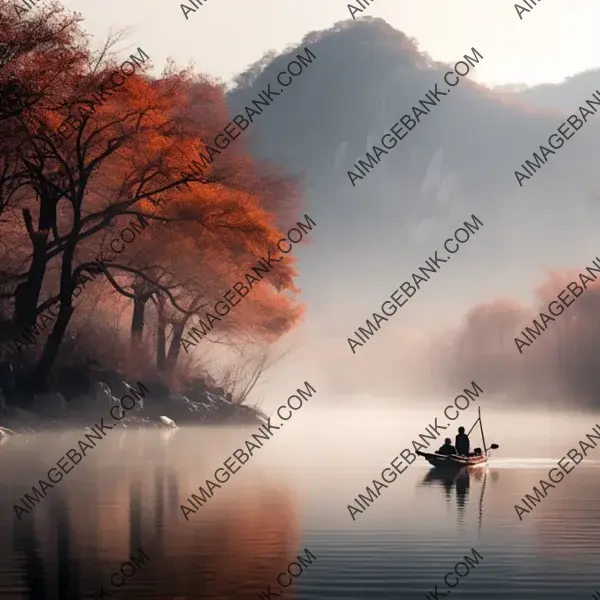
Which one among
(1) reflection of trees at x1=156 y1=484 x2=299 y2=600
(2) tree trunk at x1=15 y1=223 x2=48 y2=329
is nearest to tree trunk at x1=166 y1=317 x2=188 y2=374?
(2) tree trunk at x1=15 y1=223 x2=48 y2=329

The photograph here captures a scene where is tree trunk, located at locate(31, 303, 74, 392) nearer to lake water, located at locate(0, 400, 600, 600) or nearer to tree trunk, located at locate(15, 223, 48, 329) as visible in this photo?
tree trunk, located at locate(15, 223, 48, 329)

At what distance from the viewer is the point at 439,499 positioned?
2662 cm

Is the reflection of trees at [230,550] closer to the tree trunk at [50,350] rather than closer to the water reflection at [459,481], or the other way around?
the water reflection at [459,481]

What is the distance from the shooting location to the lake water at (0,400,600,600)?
16.3 metres

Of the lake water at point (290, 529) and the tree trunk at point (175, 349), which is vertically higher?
the tree trunk at point (175, 349)

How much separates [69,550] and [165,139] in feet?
82.1

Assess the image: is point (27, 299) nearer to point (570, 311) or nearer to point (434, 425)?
point (434, 425)

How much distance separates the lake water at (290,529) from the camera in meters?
16.3

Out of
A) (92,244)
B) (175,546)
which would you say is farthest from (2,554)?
(92,244)

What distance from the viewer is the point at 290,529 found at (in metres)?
21.4

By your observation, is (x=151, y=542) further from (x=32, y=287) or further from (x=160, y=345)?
(x=160, y=345)

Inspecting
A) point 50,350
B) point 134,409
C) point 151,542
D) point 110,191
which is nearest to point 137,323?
point 134,409

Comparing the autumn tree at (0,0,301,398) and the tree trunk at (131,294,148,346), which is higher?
the autumn tree at (0,0,301,398)

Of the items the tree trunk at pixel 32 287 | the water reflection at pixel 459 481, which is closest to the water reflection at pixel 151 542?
the water reflection at pixel 459 481
